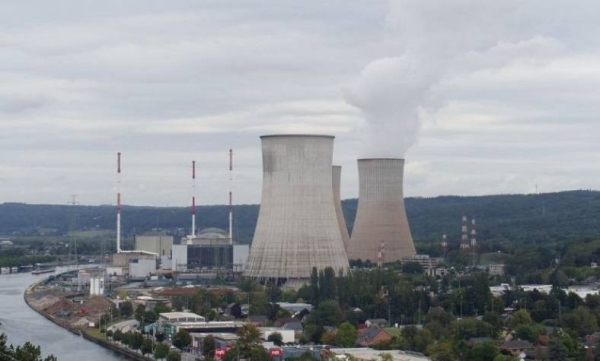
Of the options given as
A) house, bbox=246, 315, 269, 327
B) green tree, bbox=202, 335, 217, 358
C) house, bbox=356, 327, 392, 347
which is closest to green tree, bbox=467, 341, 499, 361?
house, bbox=356, 327, 392, 347

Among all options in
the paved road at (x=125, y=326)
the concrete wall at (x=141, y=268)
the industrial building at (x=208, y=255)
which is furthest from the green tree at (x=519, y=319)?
the concrete wall at (x=141, y=268)

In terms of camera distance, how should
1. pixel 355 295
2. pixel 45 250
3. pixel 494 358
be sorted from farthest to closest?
pixel 45 250, pixel 355 295, pixel 494 358

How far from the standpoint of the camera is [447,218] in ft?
181

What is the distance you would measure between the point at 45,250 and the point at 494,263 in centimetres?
2505

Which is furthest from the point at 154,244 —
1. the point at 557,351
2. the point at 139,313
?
the point at 557,351

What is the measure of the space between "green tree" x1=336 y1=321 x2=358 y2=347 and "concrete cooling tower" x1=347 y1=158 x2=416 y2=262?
8811 millimetres

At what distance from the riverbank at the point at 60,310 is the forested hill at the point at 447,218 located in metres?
Result: 15.5

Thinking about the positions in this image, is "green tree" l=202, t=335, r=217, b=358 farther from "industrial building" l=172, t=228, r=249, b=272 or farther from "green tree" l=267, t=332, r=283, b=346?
"industrial building" l=172, t=228, r=249, b=272

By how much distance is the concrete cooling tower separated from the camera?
80.6 feet

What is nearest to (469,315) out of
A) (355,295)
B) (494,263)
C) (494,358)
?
(355,295)

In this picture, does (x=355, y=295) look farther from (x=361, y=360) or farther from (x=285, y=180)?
(x=361, y=360)

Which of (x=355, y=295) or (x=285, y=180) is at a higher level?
(x=285, y=180)

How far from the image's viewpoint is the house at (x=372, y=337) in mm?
15355

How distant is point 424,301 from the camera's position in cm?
1923
